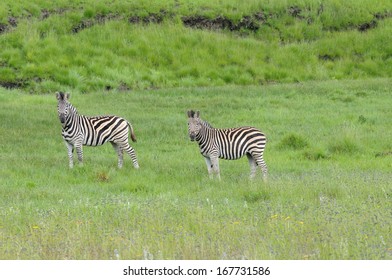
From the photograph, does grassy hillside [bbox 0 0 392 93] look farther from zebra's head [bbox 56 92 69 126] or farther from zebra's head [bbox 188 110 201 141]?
zebra's head [bbox 188 110 201 141]

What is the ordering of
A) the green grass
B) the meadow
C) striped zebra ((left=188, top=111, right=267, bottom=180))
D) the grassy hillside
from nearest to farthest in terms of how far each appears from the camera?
the green grass < the meadow < striped zebra ((left=188, top=111, right=267, bottom=180)) < the grassy hillside

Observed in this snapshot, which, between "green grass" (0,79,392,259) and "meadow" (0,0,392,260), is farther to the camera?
"meadow" (0,0,392,260)

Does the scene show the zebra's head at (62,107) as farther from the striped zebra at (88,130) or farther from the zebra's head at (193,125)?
the zebra's head at (193,125)

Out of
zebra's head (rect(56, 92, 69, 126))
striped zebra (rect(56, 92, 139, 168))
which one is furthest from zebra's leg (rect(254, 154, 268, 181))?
zebra's head (rect(56, 92, 69, 126))

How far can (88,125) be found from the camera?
65.7ft

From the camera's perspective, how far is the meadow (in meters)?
9.85

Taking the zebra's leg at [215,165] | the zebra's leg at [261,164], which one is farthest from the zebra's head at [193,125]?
the zebra's leg at [261,164]

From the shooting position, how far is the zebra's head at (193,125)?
56.3 ft

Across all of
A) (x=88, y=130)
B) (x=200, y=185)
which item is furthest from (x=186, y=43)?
(x=200, y=185)

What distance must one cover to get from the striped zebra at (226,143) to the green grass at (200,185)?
49 centimetres

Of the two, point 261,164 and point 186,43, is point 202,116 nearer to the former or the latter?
point 261,164

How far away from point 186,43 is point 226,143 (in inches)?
994

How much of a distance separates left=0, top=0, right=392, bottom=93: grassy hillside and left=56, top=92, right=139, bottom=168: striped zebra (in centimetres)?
1649

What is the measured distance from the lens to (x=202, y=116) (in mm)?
28875
